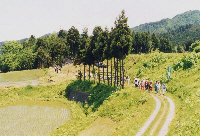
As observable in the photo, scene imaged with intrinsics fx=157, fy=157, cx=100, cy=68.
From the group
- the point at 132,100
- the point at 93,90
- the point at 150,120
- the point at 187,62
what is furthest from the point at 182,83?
the point at 93,90

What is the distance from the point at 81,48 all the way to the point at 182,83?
20.6 m

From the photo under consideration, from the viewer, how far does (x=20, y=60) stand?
272ft

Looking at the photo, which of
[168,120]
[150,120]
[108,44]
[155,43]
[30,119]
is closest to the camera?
[168,120]

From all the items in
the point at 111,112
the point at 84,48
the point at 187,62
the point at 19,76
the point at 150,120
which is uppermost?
the point at 84,48

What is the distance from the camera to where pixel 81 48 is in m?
34.1

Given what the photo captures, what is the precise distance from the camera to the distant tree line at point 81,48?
25703 mm

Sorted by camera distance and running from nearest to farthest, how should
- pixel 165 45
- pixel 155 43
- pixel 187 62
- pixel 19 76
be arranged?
pixel 187 62
pixel 19 76
pixel 155 43
pixel 165 45

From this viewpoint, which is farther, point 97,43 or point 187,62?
point 187,62

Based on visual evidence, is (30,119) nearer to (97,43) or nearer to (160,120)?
(97,43)

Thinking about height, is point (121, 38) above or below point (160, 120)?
above

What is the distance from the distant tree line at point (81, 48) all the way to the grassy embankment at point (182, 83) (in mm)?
7228

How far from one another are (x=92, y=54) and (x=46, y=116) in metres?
14.8

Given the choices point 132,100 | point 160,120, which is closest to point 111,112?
point 132,100

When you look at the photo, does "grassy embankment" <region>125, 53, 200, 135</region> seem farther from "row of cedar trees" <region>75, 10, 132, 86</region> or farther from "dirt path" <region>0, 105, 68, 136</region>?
"dirt path" <region>0, 105, 68, 136</region>
